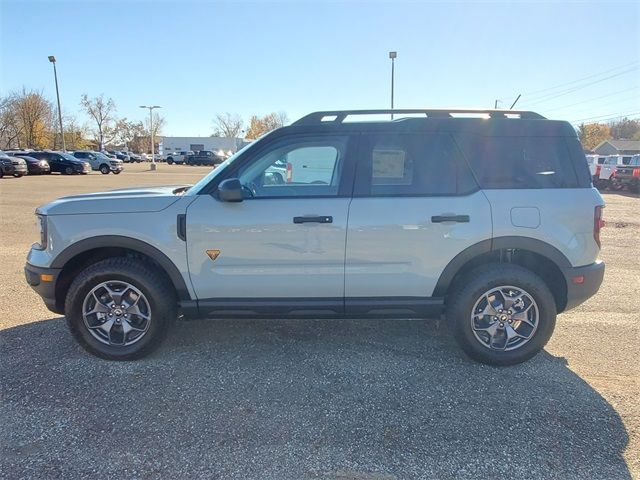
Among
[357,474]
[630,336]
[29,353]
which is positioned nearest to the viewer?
[357,474]

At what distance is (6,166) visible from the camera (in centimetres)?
2580

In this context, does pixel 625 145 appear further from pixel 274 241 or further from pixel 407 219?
pixel 274 241

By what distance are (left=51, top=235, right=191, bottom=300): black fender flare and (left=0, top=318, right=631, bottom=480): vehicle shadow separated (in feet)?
2.39

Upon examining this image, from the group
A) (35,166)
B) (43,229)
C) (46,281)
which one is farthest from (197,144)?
(46,281)

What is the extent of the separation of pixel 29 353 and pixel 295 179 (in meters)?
2.64

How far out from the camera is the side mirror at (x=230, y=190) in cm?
318

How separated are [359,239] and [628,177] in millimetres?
22362

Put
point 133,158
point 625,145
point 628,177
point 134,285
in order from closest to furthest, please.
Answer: point 134,285, point 628,177, point 133,158, point 625,145

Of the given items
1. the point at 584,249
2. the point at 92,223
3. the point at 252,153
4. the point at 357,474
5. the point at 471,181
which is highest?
the point at 252,153

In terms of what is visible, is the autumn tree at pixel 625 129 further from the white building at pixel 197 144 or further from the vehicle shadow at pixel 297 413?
the vehicle shadow at pixel 297 413

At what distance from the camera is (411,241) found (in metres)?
3.31

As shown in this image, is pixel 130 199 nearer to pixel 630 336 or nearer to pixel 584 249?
pixel 584 249

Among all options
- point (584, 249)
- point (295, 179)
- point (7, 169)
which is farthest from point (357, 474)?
point (7, 169)

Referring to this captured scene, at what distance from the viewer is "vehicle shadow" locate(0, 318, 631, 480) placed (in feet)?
7.73
